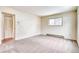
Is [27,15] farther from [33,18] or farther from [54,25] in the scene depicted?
[54,25]

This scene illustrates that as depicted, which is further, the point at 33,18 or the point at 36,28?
the point at 36,28

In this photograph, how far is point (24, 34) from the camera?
16.0ft

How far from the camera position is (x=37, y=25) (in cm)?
650

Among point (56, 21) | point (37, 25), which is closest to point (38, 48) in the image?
point (56, 21)

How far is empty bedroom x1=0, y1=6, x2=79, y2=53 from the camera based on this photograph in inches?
146

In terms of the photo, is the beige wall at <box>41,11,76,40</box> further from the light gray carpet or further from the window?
the light gray carpet

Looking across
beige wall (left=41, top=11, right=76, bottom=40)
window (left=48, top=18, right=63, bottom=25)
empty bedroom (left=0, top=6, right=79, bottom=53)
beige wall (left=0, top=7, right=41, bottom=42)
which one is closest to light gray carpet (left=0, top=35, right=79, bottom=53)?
empty bedroom (left=0, top=6, right=79, bottom=53)

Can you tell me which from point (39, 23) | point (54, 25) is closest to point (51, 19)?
→ point (54, 25)

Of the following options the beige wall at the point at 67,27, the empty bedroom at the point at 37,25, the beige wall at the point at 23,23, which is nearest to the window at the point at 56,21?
the empty bedroom at the point at 37,25

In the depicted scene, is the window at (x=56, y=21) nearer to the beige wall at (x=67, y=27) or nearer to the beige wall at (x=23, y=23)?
the beige wall at (x=67, y=27)

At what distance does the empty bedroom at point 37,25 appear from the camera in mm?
3707

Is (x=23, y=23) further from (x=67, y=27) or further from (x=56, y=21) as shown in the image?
(x=67, y=27)
